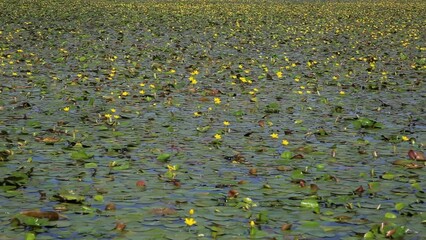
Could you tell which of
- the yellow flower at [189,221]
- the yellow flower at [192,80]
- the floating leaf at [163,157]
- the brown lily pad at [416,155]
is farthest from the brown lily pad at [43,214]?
the yellow flower at [192,80]

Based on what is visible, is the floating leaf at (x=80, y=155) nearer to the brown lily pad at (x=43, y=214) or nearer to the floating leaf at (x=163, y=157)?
the floating leaf at (x=163, y=157)

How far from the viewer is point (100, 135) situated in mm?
9000

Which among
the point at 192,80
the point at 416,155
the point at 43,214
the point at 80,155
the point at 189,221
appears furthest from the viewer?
the point at 192,80

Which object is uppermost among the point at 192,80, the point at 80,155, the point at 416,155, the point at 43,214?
the point at 192,80

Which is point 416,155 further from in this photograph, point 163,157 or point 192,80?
point 192,80

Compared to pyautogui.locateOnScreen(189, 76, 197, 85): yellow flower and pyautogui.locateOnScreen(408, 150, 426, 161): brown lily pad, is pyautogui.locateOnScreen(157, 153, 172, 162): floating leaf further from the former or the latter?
pyautogui.locateOnScreen(189, 76, 197, 85): yellow flower

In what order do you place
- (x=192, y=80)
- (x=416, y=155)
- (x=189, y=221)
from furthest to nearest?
(x=192, y=80)
(x=416, y=155)
(x=189, y=221)

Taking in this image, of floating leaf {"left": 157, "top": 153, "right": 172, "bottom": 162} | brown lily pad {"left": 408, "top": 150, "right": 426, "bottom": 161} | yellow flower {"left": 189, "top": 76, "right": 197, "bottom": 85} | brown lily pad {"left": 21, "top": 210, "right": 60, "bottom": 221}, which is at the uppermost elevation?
yellow flower {"left": 189, "top": 76, "right": 197, "bottom": 85}

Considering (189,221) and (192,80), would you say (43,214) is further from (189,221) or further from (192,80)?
(192,80)

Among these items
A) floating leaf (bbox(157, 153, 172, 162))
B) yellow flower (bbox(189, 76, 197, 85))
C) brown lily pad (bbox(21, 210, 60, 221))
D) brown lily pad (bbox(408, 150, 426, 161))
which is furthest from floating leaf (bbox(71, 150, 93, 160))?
yellow flower (bbox(189, 76, 197, 85))

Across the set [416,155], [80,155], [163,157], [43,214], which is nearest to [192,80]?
[163,157]

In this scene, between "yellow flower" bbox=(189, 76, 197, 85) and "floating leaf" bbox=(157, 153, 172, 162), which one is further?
"yellow flower" bbox=(189, 76, 197, 85)

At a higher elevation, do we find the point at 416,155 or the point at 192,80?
the point at 192,80

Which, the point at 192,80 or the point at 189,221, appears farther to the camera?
the point at 192,80
